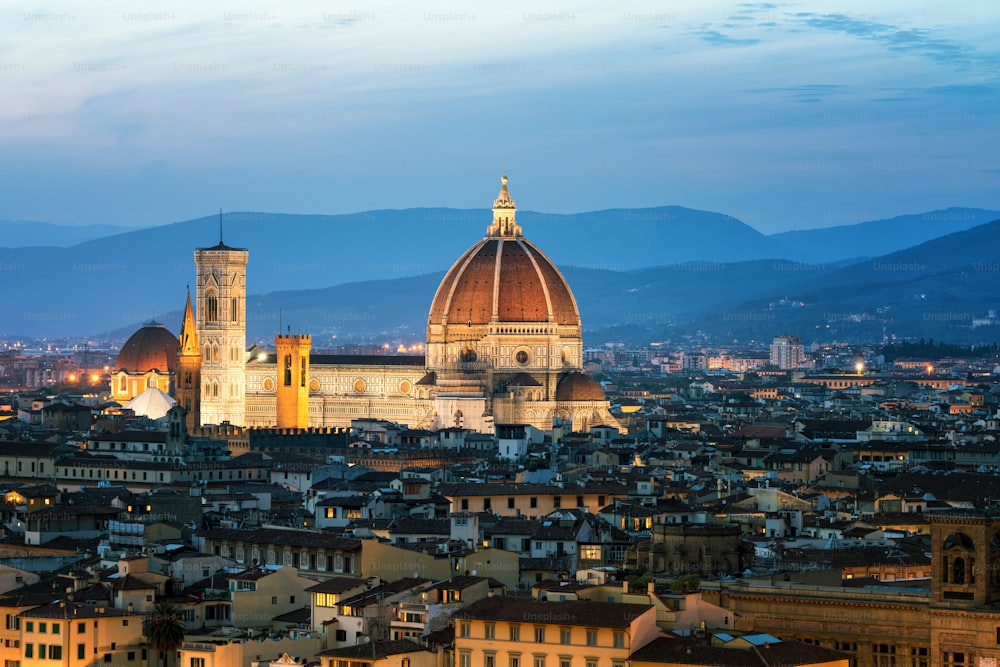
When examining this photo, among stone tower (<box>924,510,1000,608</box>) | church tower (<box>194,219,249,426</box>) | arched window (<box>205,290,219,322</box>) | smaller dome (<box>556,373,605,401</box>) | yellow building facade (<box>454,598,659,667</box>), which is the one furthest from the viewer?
arched window (<box>205,290,219,322</box>)

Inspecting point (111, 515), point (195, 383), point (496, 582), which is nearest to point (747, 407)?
point (195, 383)

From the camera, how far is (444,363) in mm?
168750

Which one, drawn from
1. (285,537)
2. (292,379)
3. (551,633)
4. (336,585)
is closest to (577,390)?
(292,379)

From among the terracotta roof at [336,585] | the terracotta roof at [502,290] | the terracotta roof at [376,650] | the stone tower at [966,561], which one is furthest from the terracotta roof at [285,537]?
the terracotta roof at [502,290]

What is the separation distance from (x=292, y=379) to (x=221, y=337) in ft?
16.8

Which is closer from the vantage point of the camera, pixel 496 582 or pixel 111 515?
pixel 496 582

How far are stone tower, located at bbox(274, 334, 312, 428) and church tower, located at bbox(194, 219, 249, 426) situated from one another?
8.88 ft

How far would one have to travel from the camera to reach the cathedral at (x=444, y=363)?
537ft

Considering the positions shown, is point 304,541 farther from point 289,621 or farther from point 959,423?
Result: point 959,423

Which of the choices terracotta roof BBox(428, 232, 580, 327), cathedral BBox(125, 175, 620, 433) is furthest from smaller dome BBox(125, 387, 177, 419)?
terracotta roof BBox(428, 232, 580, 327)

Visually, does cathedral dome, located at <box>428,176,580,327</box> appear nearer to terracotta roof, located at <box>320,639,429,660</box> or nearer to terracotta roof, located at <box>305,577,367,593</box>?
terracotta roof, located at <box>305,577,367,593</box>

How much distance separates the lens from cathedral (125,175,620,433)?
6442 inches

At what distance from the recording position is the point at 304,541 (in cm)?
6775

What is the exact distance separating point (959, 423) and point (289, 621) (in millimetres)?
87565
